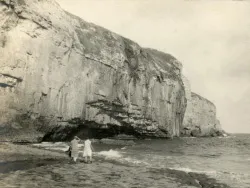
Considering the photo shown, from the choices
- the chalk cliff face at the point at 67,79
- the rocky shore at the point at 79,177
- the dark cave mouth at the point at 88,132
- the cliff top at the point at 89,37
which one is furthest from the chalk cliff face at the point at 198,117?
the rocky shore at the point at 79,177

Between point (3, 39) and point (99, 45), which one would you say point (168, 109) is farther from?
point (3, 39)

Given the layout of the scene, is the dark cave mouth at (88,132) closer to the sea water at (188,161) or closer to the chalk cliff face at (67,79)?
the chalk cliff face at (67,79)

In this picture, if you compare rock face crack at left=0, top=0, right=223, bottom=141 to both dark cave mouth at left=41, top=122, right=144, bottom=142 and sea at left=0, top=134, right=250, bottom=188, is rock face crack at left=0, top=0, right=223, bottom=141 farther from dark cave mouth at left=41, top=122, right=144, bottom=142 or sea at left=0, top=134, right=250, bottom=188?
sea at left=0, top=134, right=250, bottom=188

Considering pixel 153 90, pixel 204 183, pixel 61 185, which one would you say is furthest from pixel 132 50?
pixel 61 185

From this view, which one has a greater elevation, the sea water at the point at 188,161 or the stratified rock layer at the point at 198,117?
the stratified rock layer at the point at 198,117

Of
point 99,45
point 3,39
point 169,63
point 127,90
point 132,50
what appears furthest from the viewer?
point 169,63

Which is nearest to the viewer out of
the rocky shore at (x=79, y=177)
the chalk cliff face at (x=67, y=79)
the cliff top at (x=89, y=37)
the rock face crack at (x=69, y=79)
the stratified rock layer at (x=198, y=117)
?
the rocky shore at (x=79, y=177)
